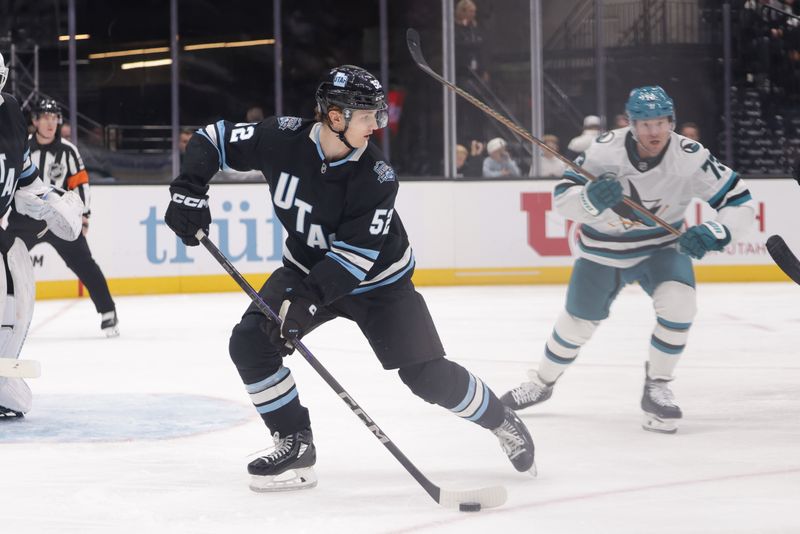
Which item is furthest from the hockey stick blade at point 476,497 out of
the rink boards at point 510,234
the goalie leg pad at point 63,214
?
the rink boards at point 510,234

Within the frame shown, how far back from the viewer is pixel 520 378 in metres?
4.87

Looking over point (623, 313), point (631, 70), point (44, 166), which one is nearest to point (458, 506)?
point (44, 166)

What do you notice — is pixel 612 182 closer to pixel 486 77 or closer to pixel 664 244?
pixel 664 244

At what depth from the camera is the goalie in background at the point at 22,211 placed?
3.51m

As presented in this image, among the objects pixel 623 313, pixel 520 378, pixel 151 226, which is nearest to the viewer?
pixel 520 378

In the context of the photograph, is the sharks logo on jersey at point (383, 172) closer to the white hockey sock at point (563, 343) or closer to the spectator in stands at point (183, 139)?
the white hockey sock at point (563, 343)

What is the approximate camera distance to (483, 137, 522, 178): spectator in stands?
9820 mm

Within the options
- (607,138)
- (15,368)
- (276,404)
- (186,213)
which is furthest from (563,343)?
(15,368)

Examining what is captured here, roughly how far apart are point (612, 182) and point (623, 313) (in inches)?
148

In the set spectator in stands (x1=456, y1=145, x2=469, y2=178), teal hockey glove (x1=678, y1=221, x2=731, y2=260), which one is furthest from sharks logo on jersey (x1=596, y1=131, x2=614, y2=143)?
spectator in stands (x1=456, y1=145, x2=469, y2=178)

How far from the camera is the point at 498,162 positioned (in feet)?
32.4

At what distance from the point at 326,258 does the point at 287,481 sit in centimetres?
57

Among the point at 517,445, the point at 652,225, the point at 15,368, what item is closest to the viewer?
the point at 517,445

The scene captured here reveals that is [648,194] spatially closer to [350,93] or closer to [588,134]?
[350,93]
